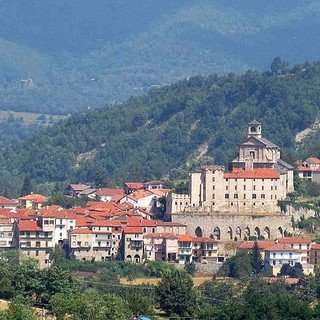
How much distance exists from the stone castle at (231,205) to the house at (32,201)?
861 centimetres

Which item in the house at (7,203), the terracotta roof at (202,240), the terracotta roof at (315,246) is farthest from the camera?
the house at (7,203)

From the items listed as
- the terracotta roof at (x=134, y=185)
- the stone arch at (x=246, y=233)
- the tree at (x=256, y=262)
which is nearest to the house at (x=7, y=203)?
the terracotta roof at (x=134, y=185)

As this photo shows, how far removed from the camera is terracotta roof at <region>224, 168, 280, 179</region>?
3964 inches

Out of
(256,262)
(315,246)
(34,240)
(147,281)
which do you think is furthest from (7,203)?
(315,246)

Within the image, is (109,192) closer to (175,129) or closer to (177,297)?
(177,297)

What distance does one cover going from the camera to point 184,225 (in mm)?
99562

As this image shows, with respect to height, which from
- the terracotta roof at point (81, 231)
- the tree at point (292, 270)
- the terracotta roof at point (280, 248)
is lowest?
the tree at point (292, 270)

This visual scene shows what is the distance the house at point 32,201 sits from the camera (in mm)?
106375

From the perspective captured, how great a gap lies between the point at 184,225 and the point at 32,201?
11.5 metres

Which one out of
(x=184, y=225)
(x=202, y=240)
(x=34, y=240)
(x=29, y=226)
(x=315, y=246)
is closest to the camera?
(x=315, y=246)

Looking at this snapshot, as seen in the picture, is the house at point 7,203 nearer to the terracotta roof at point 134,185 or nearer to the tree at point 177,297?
the terracotta roof at point 134,185

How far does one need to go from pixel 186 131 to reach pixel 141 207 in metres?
49.8

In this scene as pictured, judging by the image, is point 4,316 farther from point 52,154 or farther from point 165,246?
point 52,154

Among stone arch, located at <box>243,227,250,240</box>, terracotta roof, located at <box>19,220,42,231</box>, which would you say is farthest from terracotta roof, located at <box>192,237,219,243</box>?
terracotta roof, located at <box>19,220,42,231</box>
